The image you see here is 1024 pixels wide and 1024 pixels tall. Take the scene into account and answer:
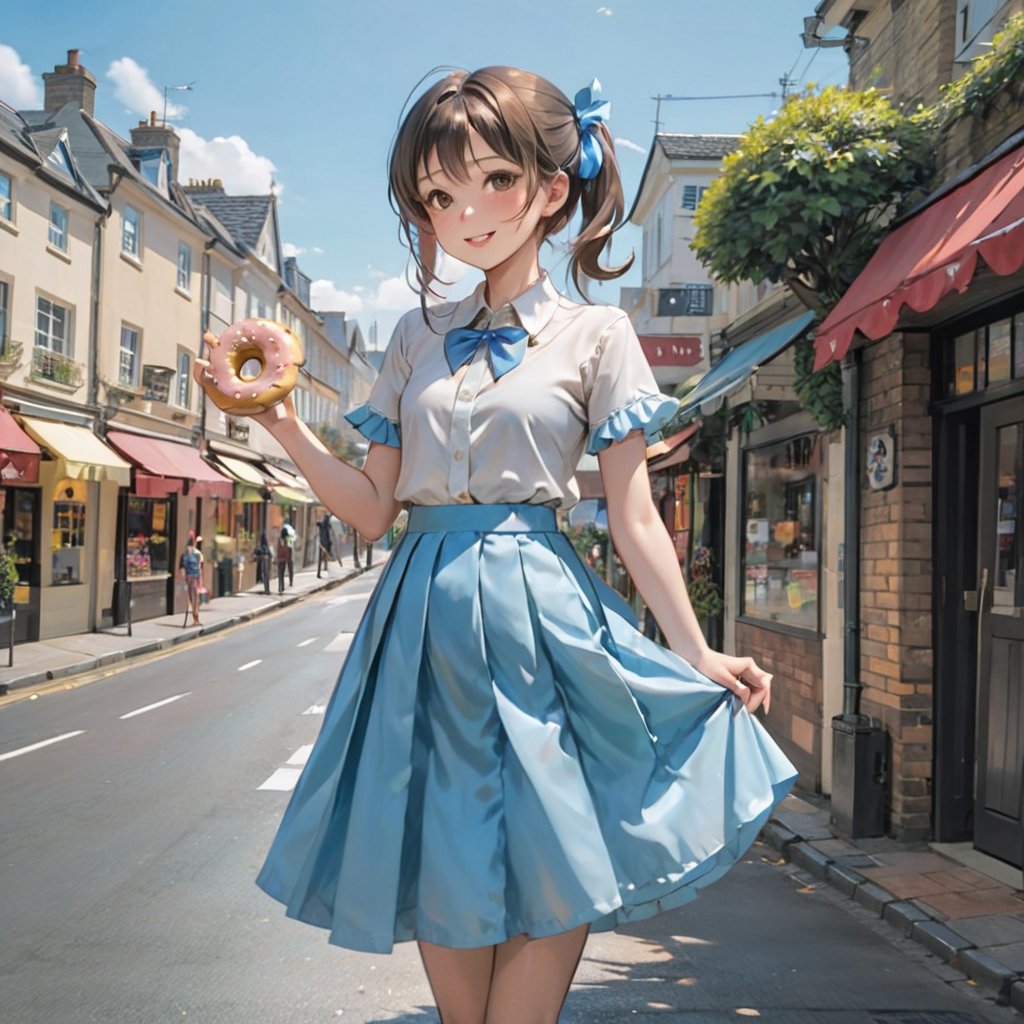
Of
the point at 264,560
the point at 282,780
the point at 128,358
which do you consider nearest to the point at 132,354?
the point at 128,358

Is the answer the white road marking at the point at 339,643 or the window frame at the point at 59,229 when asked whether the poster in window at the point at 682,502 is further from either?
the window frame at the point at 59,229

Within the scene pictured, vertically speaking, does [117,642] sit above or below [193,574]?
below

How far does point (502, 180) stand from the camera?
84.0 inches

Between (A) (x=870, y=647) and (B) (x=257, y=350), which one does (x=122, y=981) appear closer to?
(B) (x=257, y=350)

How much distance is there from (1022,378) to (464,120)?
3898 mm

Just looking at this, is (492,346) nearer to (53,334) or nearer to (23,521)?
(23,521)

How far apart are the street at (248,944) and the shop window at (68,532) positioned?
1100 cm

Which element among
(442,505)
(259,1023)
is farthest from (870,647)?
(442,505)

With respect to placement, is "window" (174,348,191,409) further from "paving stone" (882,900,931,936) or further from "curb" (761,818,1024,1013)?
"paving stone" (882,900,931,936)

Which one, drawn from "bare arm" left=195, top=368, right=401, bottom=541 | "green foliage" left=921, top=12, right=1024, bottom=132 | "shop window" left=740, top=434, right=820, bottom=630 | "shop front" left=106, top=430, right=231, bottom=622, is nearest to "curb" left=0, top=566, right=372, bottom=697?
"shop front" left=106, top=430, right=231, bottom=622

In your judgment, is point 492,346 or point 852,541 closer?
point 492,346

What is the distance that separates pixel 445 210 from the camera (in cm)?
218

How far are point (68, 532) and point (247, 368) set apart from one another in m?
17.5

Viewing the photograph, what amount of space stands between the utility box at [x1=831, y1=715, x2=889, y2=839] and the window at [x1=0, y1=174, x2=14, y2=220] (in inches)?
604
